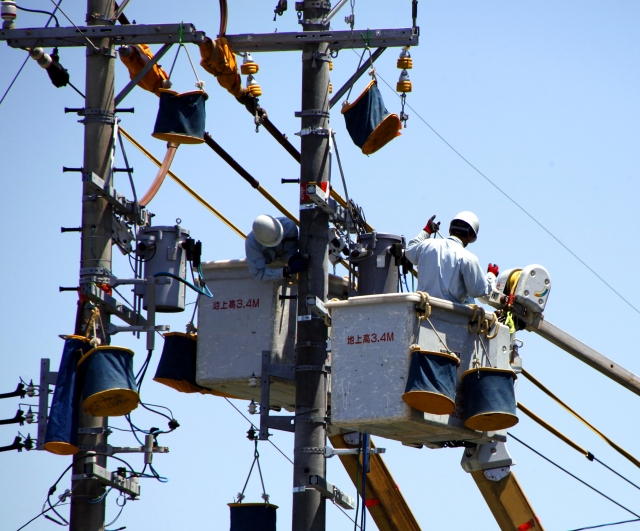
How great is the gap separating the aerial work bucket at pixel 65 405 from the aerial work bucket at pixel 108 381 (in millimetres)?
127

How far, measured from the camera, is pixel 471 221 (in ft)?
57.2

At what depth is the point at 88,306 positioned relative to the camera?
17.3 meters

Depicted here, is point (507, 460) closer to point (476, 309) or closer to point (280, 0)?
point (476, 309)

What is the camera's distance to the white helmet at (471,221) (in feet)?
57.2

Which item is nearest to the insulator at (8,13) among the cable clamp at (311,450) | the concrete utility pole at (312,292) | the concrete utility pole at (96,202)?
the concrete utility pole at (96,202)

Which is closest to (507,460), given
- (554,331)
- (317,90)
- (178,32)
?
(554,331)

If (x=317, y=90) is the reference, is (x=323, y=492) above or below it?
below

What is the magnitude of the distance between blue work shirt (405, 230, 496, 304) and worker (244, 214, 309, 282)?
132cm

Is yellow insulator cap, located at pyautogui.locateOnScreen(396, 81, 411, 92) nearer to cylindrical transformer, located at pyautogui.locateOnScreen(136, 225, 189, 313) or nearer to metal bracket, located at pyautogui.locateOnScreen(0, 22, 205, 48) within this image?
metal bracket, located at pyautogui.locateOnScreen(0, 22, 205, 48)

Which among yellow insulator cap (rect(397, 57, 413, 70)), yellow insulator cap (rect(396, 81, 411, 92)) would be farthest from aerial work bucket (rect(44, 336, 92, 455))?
yellow insulator cap (rect(397, 57, 413, 70))

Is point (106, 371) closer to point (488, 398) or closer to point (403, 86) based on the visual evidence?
point (488, 398)

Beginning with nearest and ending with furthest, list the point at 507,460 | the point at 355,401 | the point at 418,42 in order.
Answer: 1. the point at 355,401
2. the point at 418,42
3. the point at 507,460

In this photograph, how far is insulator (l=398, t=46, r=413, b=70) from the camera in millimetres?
17484

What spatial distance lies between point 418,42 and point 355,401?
3.76 metres
